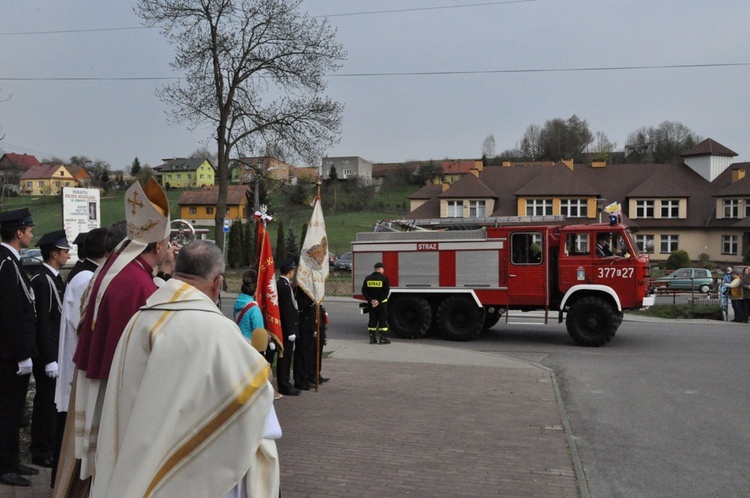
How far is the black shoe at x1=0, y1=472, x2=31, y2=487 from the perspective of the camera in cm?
587

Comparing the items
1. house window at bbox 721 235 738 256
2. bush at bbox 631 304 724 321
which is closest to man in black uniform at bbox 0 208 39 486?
bush at bbox 631 304 724 321

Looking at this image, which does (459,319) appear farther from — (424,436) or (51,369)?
(51,369)

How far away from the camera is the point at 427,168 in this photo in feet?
331

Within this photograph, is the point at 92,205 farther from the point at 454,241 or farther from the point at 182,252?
the point at 182,252

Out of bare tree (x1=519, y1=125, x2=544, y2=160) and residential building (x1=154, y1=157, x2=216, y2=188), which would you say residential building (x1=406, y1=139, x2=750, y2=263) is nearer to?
bare tree (x1=519, y1=125, x2=544, y2=160)

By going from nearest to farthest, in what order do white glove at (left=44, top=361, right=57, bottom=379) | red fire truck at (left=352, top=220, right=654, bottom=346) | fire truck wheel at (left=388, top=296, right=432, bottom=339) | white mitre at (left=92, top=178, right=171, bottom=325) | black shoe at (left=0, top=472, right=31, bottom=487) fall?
white mitre at (left=92, top=178, right=171, bottom=325) < black shoe at (left=0, top=472, right=31, bottom=487) < white glove at (left=44, top=361, right=57, bottom=379) < red fire truck at (left=352, top=220, right=654, bottom=346) < fire truck wheel at (left=388, top=296, right=432, bottom=339)

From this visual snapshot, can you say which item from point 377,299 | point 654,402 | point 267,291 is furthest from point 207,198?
point 654,402

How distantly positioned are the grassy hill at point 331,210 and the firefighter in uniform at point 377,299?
116ft

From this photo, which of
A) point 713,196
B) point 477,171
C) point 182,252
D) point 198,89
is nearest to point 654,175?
point 713,196

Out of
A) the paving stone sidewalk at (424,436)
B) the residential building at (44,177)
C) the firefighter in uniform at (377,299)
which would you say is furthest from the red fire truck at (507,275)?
the residential building at (44,177)

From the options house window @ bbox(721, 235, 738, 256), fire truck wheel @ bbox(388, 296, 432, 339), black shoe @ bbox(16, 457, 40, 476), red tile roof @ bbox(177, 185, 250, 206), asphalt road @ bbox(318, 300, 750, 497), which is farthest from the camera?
red tile roof @ bbox(177, 185, 250, 206)

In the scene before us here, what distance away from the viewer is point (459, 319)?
17562mm

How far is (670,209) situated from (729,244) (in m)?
5.16

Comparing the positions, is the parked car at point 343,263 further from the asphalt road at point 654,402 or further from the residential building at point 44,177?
the residential building at point 44,177
